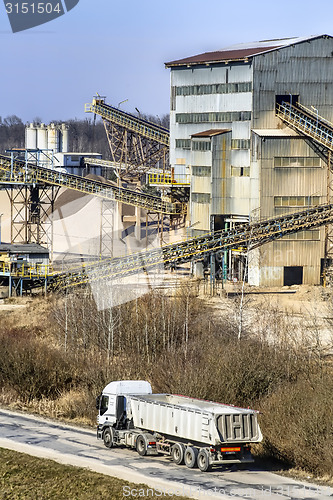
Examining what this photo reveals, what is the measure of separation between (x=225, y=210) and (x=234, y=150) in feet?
14.0

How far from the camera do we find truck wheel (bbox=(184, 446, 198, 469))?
2669cm

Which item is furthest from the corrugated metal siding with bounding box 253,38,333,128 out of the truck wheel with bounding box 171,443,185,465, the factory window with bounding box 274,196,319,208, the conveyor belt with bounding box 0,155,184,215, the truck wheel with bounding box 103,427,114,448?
the truck wheel with bounding box 171,443,185,465

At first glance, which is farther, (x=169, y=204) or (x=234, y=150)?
(x=169, y=204)

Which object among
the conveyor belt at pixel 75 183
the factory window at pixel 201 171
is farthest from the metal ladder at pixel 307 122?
the conveyor belt at pixel 75 183

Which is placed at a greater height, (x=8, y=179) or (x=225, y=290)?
(x=8, y=179)

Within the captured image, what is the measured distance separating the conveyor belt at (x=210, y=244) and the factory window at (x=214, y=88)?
9544mm

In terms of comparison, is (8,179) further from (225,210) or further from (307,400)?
(307,400)

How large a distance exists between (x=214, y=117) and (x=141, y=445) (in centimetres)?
3949

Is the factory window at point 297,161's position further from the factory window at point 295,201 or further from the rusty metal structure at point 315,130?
the factory window at point 295,201

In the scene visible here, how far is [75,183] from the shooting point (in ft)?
236

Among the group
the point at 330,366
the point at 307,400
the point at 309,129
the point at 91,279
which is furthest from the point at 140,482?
the point at 309,129

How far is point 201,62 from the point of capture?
64312 millimetres

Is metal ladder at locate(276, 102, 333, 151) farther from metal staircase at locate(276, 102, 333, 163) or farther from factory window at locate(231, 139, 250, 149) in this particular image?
factory window at locate(231, 139, 250, 149)

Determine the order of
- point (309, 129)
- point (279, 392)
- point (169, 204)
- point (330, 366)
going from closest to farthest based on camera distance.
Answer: point (279, 392), point (330, 366), point (309, 129), point (169, 204)
